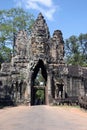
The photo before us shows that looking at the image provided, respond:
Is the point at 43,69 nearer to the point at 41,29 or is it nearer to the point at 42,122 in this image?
the point at 41,29

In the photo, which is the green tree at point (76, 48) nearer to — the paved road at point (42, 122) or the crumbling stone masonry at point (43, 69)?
the crumbling stone masonry at point (43, 69)

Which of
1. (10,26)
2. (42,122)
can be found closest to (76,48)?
(10,26)

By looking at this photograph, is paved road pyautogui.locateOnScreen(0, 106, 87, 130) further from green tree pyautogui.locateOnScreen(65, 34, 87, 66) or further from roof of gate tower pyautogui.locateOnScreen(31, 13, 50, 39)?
green tree pyautogui.locateOnScreen(65, 34, 87, 66)

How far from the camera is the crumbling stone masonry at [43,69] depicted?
4928 centimetres

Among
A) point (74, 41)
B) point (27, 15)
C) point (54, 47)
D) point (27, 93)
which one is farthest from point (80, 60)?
point (27, 93)

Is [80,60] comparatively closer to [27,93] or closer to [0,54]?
[0,54]

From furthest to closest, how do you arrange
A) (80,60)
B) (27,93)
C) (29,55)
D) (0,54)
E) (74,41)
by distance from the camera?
(74,41) → (80,60) → (0,54) → (29,55) → (27,93)

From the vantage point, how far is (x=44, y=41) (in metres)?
53.0

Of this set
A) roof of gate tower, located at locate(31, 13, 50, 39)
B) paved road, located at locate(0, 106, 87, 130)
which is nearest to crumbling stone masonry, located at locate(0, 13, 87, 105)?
roof of gate tower, located at locate(31, 13, 50, 39)

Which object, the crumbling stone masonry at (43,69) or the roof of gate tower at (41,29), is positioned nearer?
the crumbling stone masonry at (43,69)

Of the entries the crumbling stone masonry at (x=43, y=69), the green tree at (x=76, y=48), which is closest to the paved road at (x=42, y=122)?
the crumbling stone masonry at (x=43, y=69)

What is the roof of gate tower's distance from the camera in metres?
53.7

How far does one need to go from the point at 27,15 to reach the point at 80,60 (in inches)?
857

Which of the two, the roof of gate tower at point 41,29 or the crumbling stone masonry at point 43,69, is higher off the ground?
the roof of gate tower at point 41,29
